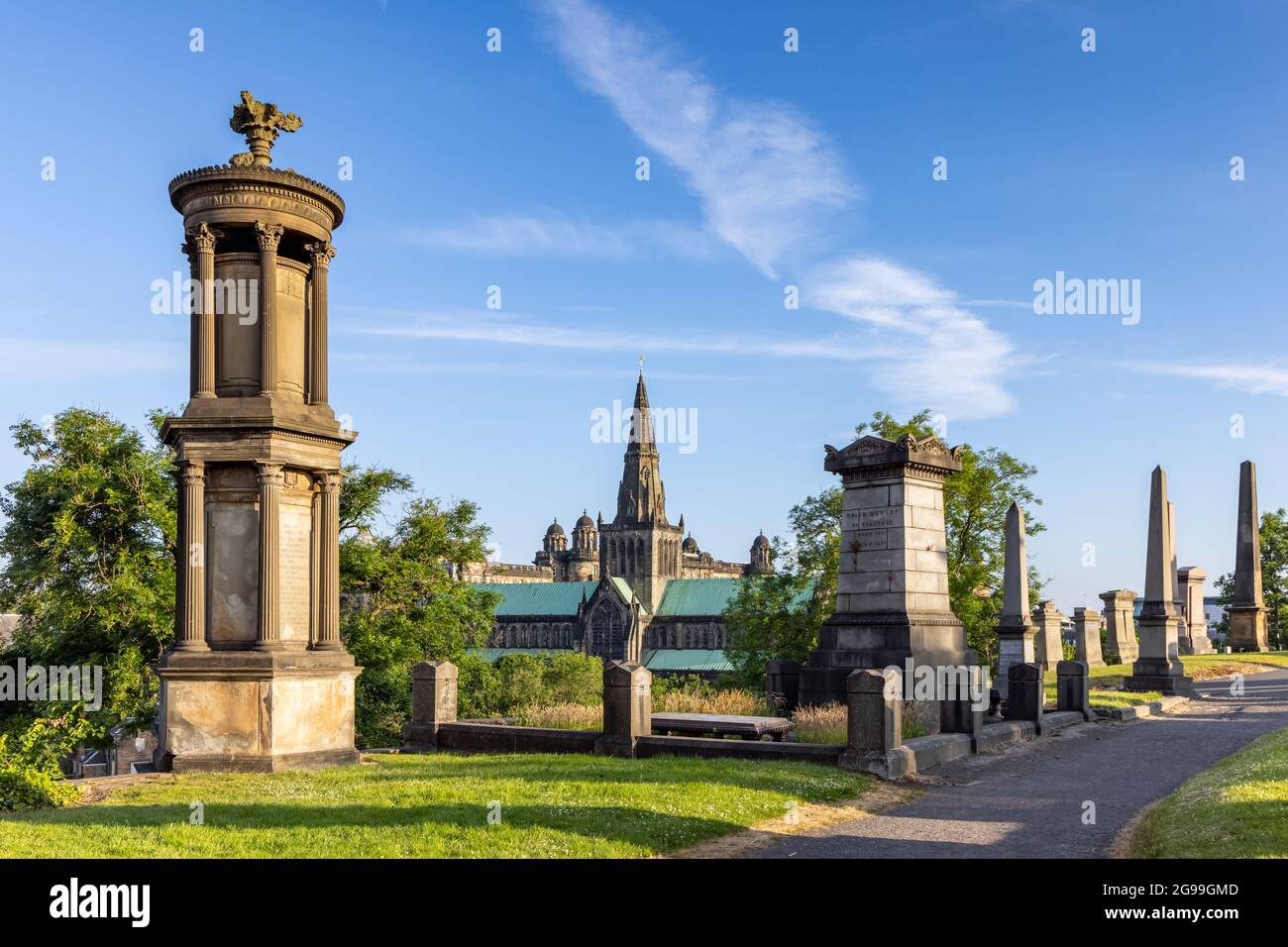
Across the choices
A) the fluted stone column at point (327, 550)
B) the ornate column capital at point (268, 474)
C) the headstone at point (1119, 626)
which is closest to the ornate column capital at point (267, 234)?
the ornate column capital at point (268, 474)

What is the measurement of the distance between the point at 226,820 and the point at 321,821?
97cm

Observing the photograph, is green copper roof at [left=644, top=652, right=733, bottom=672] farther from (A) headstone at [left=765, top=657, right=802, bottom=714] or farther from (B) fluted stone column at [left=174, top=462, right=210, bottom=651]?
(B) fluted stone column at [left=174, top=462, right=210, bottom=651]

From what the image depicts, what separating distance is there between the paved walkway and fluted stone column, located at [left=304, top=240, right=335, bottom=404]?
9.45 meters

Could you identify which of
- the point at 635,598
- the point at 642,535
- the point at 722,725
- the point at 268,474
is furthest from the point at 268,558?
the point at 642,535

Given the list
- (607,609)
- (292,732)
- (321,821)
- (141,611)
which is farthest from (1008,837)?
(607,609)

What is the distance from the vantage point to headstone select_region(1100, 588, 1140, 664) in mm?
45344

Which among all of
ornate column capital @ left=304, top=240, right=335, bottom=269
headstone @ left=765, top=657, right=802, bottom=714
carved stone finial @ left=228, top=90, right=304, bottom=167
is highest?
carved stone finial @ left=228, top=90, right=304, bottom=167

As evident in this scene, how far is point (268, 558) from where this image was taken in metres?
14.5

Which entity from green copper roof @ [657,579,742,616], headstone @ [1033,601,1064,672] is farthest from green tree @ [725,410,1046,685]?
green copper roof @ [657,579,742,616]

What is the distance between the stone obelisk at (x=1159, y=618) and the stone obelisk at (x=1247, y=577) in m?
17.2

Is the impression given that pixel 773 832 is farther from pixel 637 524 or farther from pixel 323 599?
pixel 637 524

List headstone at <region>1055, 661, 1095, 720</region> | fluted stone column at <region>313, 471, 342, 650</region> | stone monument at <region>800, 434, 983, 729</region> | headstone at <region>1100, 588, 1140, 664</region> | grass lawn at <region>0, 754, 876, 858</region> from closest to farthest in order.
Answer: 1. grass lawn at <region>0, 754, 876, 858</region>
2. fluted stone column at <region>313, 471, 342, 650</region>
3. stone monument at <region>800, 434, 983, 729</region>
4. headstone at <region>1055, 661, 1095, 720</region>
5. headstone at <region>1100, 588, 1140, 664</region>

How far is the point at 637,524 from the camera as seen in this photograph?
14462cm

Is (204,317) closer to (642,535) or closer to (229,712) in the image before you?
(229,712)
